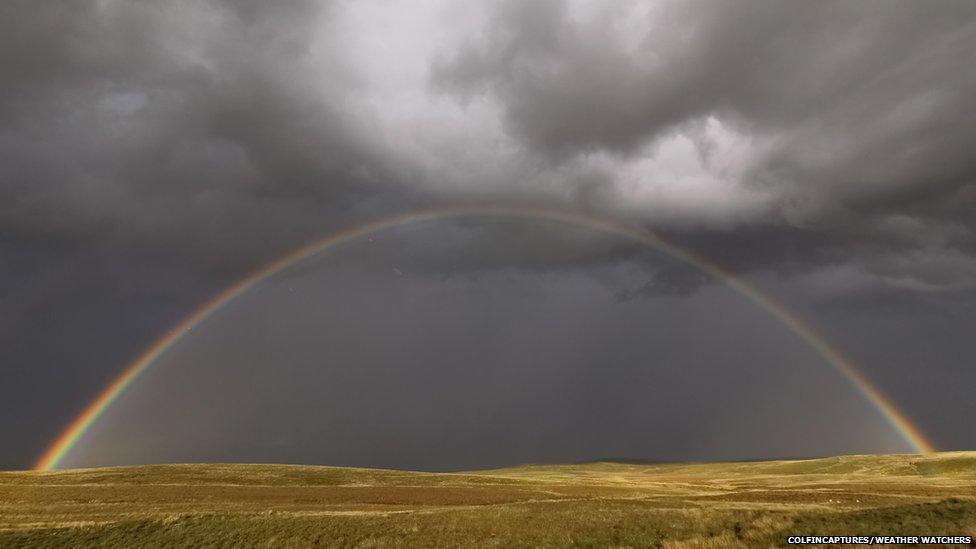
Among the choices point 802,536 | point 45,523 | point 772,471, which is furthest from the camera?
point 772,471

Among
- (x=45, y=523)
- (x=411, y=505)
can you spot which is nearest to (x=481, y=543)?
(x=411, y=505)

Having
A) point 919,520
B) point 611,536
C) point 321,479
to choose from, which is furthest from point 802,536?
point 321,479

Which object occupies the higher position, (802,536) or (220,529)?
(802,536)

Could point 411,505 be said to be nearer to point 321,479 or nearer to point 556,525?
point 556,525

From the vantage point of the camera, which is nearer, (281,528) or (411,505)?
(281,528)

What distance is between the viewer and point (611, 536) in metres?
24.0

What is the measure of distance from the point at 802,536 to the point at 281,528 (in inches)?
904

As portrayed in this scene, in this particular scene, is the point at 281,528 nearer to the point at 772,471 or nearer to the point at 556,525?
the point at 556,525

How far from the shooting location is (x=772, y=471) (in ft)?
513

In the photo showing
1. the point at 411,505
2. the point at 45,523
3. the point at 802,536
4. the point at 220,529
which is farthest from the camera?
the point at 411,505

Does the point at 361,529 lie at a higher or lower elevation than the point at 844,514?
lower

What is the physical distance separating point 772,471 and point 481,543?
161 m

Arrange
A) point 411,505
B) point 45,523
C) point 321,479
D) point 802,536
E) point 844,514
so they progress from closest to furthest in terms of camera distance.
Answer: point 802,536 < point 844,514 < point 45,523 < point 411,505 < point 321,479

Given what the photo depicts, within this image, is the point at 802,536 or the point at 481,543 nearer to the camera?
the point at 802,536
